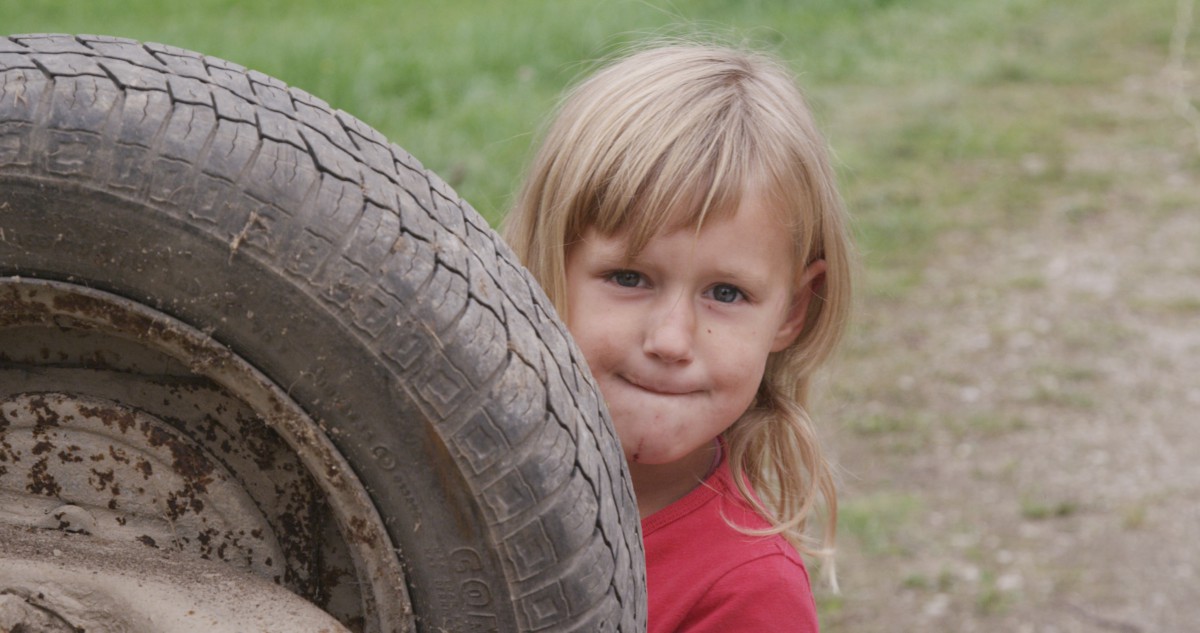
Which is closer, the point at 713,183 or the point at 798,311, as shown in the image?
the point at 713,183

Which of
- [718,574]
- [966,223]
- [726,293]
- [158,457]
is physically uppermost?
[158,457]

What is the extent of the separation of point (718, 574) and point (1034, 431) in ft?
9.28

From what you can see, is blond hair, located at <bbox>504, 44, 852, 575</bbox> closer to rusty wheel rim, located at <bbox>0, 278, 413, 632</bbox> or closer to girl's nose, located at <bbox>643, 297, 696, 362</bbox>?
girl's nose, located at <bbox>643, 297, 696, 362</bbox>

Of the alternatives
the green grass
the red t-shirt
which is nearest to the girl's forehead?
the red t-shirt

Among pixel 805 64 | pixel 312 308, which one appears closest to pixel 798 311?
pixel 312 308

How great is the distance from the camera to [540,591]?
4.44ft

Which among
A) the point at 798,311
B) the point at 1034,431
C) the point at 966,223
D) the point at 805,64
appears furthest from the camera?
the point at 805,64

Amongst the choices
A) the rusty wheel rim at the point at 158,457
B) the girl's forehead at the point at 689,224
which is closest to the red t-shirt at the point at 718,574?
the girl's forehead at the point at 689,224

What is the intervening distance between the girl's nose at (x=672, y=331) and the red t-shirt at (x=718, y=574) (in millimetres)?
278

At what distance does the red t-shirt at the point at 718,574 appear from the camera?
1878 mm

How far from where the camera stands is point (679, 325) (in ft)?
6.10

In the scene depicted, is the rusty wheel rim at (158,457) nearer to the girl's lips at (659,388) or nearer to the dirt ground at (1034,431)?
the girl's lips at (659,388)

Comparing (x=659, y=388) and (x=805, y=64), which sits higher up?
(x=805, y=64)

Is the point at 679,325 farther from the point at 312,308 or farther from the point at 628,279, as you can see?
the point at 312,308
